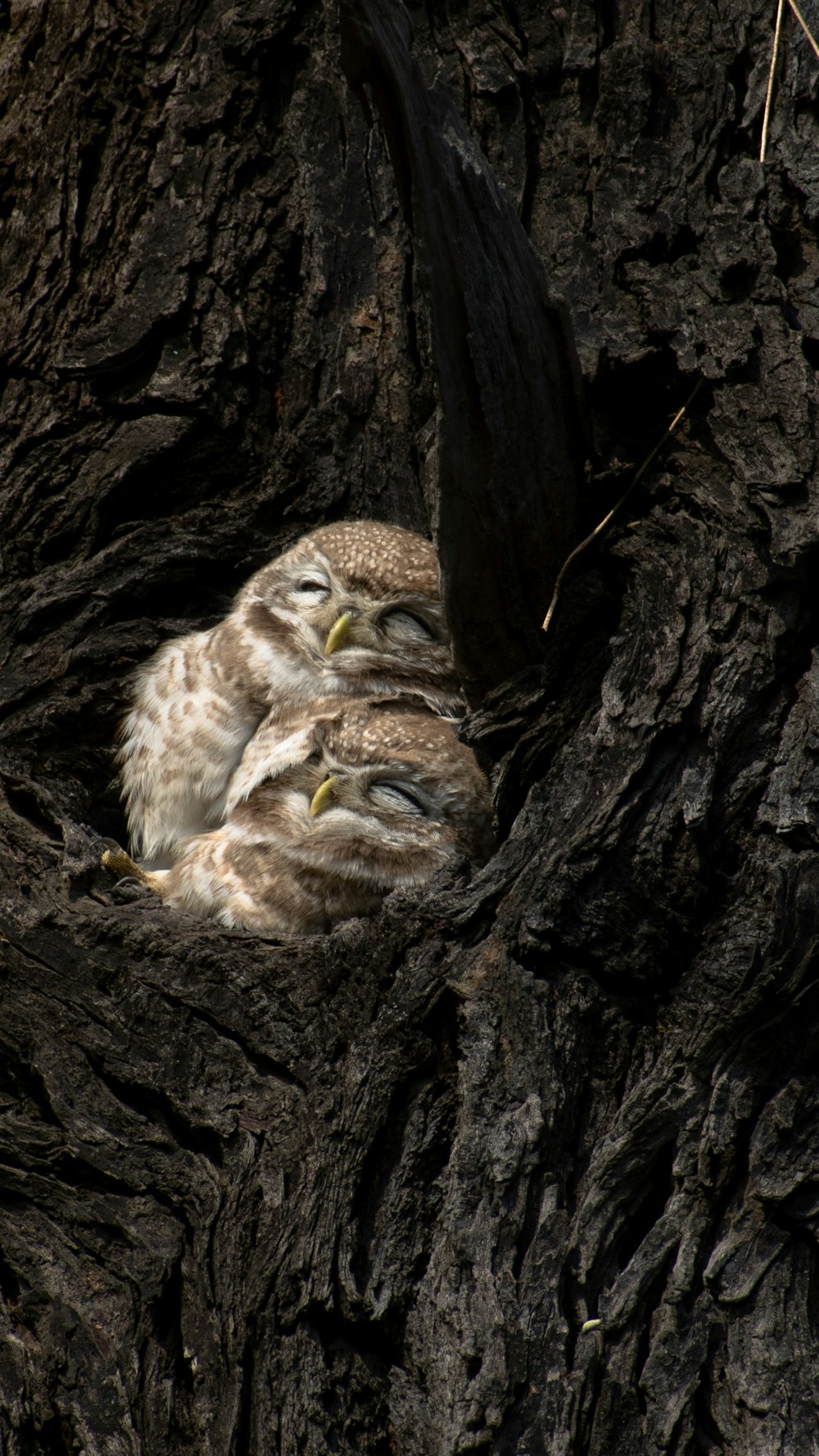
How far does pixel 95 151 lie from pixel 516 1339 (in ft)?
10.3

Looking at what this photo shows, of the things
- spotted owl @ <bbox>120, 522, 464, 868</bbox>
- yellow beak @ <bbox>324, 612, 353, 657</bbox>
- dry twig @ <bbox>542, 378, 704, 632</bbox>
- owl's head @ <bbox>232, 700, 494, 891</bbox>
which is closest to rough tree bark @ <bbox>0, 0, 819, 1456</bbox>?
dry twig @ <bbox>542, 378, 704, 632</bbox>

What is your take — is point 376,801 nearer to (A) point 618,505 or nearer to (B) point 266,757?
(B) point 266,757

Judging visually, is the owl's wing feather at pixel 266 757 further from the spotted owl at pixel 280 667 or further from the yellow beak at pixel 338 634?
the yellow beak at pixel 338 634

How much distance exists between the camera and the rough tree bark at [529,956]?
78.1 inches

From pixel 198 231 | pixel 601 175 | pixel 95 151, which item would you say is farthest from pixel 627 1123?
pixel 95 151

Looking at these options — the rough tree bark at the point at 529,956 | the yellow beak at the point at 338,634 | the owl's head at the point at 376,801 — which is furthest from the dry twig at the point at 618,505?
the yellow beak at the point at 338,634

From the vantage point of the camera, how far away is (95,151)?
11.4 feet

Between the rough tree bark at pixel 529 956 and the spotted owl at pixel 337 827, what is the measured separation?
23cm

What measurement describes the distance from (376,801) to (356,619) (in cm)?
60

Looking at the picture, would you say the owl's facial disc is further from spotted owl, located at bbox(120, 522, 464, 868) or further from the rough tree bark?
the rough tree bark

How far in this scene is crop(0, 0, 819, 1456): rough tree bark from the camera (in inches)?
78.1

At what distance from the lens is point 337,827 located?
9.71 feet

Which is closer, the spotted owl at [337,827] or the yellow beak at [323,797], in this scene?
the spotted owl at [337,827]

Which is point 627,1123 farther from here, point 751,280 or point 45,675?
point 45,675
